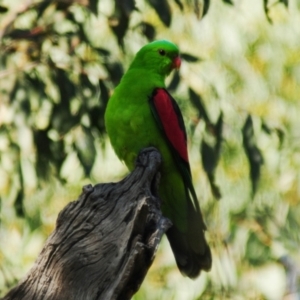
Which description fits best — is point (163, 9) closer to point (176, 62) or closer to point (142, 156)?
point (176, 62)

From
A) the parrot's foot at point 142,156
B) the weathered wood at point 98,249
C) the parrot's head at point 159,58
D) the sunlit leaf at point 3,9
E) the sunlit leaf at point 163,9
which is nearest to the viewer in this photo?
the weathered wood at point 98,249

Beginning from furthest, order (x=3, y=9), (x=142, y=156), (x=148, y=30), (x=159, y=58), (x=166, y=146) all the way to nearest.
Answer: (x=148, y=30) → (x=3, y=9) → (x=159, y=58) → (x=166, y=146) → (x=142, y=156)

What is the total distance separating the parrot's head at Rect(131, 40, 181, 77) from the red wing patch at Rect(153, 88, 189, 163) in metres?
0.32

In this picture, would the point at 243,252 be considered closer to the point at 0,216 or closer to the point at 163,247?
the point at 163,247

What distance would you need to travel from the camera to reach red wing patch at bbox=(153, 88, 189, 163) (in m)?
4.82

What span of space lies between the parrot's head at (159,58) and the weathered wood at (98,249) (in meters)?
1.85

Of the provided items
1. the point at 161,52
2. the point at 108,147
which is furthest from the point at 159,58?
the point at 108,147

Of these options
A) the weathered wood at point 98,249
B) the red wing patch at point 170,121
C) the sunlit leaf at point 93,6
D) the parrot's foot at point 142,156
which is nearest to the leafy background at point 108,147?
the sunlit leaf at point 93,6

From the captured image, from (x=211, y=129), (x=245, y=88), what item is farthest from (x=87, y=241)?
(x=245, y=88)

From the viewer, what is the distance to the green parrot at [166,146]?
473 centimetres

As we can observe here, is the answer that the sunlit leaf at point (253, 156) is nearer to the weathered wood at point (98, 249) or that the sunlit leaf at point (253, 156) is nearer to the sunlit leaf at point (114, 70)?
the sunlit leaf at point (114, 70)

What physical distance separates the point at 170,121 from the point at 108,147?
228 cm

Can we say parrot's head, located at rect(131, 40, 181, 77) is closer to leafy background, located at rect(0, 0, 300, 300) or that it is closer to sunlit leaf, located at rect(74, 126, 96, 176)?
leafy background, located at rect(0, 0, 300, 300)

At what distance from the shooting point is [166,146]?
4848mm
